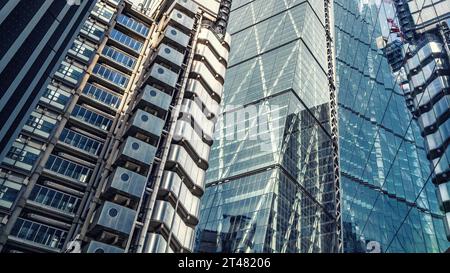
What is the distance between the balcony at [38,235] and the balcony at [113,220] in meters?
3.57

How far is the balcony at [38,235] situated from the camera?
3119cm

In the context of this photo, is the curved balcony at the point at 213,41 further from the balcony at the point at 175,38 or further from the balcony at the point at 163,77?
the balcony at the point at 163,77

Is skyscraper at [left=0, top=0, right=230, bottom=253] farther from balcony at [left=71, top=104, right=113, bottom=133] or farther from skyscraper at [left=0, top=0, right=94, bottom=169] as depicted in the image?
skyscraper at [left=0, top=0, right=94, bottom=169]

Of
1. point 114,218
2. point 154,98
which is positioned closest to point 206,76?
point 154,98

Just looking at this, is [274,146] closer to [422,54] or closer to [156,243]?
[422,54]

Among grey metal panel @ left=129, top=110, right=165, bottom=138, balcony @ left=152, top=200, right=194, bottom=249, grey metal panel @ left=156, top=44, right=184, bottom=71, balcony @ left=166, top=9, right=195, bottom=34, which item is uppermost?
balcony @ left=166, top=9, right=195, bottom=34

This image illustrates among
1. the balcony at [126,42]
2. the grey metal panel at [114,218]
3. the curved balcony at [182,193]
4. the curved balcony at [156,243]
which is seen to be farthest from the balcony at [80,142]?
the balcony at [126,42]

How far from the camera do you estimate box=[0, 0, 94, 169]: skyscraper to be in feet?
45.4

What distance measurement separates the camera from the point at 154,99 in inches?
1586

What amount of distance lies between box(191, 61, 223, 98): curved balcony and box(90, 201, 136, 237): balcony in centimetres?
2099

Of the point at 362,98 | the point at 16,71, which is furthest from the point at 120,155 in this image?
the point at 362,98

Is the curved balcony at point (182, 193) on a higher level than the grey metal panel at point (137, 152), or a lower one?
lower

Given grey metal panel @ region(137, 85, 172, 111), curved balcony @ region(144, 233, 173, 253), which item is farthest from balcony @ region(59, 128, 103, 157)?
curved balcony @ region(144, 233, 173, 253)
